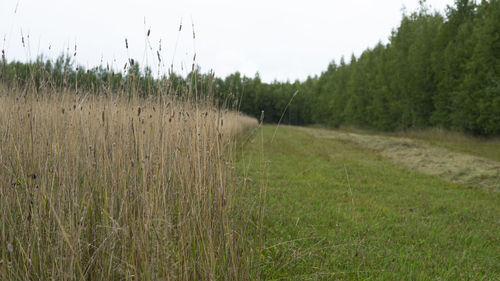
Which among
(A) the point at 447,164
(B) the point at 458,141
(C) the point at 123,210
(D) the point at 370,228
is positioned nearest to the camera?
(C) the point at 123,210

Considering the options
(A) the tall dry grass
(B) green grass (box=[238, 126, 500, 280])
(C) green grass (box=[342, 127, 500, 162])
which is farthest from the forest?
(A) the tall dry grass

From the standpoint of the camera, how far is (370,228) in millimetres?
3299

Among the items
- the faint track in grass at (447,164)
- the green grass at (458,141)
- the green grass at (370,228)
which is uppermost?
the green grass at (458,141)

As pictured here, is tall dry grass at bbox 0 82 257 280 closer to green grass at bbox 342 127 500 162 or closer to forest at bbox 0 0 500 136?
forest at bbox 0 0 500 136

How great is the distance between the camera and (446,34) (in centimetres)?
1545

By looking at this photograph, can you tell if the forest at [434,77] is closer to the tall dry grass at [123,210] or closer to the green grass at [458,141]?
the green grass at [458,141]

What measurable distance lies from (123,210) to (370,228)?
8.41 feet

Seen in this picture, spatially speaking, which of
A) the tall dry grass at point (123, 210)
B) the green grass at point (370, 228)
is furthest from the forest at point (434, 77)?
the tall dry grass at point (123, 210)

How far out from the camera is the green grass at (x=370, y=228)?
234cm

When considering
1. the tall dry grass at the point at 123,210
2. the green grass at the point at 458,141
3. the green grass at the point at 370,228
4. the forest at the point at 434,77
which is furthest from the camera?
the forest at the point at 434,77

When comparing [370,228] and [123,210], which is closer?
[123,210]

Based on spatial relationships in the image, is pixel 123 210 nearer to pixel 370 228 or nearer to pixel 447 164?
pixel 370 228

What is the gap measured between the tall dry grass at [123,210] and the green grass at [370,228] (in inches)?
12.3

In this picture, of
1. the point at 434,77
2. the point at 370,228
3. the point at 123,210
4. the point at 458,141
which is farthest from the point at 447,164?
the point at 434,77
